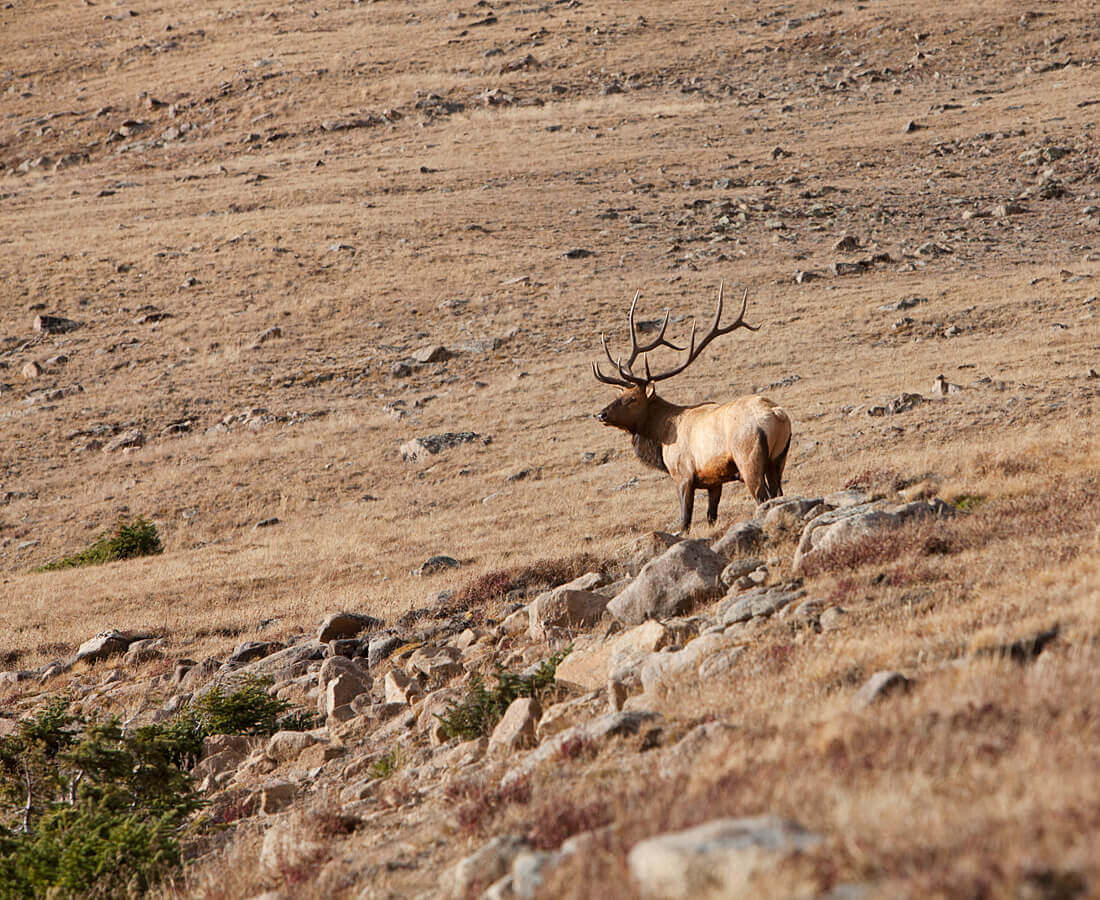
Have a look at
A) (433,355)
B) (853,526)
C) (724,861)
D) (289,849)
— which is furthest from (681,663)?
(433,355)

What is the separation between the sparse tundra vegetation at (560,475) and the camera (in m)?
4.54

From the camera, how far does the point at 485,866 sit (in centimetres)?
426

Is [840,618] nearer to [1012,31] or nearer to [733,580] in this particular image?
[733,580]

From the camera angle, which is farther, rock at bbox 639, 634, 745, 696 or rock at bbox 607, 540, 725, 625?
rock at bbox 607, 540, 725, 625

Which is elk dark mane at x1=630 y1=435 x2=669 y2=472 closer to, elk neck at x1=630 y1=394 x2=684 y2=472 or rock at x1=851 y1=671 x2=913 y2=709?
elk neck at x1=630 y1=394 x2=684 y2=472

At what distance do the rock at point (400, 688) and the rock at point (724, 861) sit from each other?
19.3 feet

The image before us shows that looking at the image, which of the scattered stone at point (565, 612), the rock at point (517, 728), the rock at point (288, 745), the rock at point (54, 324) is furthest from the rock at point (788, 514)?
the rock at point (54, 324)

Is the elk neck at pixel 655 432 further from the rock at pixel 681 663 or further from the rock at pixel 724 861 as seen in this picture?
the rock at pixel 724 861

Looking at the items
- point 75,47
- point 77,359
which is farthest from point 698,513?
point 75,47

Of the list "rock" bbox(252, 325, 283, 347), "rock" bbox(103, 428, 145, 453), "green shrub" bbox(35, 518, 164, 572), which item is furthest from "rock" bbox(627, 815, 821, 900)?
"rock" bbox(252, 325, 283, 347)

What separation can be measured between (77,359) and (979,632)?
33751mm

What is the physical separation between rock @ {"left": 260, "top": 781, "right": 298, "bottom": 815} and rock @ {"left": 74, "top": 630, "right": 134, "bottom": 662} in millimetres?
7222

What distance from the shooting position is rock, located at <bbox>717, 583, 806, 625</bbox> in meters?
7.34

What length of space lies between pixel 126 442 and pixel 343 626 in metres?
18.0
